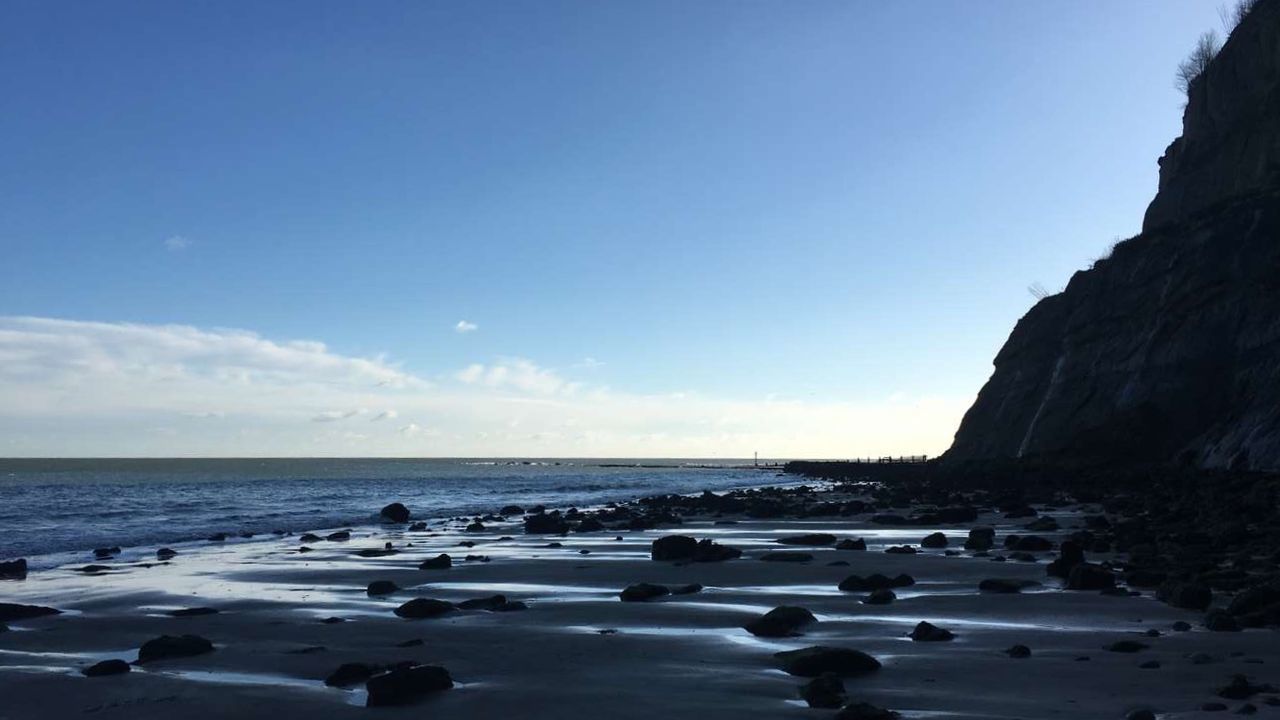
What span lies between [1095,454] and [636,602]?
44.0m

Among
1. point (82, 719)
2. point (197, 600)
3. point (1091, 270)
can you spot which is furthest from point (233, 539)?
point (1091, 270)

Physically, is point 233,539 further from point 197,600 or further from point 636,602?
point 636,602

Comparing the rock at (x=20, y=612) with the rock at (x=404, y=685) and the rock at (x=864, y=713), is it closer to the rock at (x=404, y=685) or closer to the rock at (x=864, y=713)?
the rock at (x=404, y=685)

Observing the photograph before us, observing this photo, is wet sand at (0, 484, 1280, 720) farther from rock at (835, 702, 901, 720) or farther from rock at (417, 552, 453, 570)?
rock at (417, 552, 453, 570)

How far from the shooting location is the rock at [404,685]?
8055 millimetres

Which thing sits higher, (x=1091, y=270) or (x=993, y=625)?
(x=1091, y=270)

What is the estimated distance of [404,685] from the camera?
8195mm

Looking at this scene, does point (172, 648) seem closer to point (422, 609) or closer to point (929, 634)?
point (422, 609)

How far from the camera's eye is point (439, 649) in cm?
1041

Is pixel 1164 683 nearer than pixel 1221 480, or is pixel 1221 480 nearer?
pixel 1164 683

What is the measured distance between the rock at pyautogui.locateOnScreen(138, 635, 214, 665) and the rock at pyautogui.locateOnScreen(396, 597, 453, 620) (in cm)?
274

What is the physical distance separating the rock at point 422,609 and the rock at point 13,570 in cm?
1180

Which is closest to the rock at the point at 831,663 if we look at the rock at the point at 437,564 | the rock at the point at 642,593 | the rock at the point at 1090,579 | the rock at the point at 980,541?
the rock at the point at 642,593

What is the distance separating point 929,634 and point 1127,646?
1.94 meters
